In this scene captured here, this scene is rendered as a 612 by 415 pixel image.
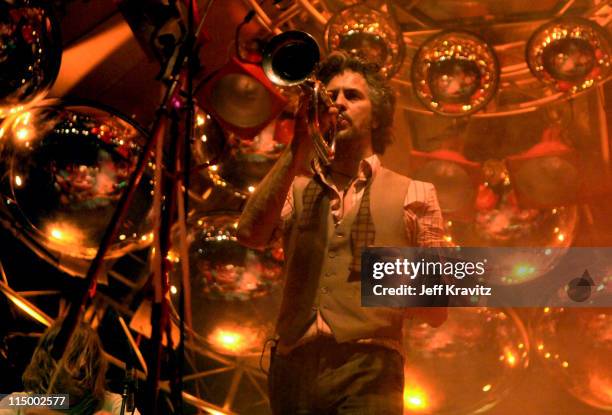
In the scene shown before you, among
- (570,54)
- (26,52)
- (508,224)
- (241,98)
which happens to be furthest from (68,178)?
(570,54)

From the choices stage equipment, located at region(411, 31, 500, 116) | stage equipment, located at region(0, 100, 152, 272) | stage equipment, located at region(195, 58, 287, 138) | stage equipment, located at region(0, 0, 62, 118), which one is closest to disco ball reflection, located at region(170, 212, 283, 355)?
stage equipment, located at region(0, 100, 152, 272)

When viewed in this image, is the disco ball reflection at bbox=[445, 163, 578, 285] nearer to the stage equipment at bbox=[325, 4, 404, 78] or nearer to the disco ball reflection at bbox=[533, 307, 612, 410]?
the disco ball reflection at bbox=[533, 307, 612, 410]

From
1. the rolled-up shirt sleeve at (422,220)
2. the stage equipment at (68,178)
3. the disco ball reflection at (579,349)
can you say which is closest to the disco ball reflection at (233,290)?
the stage equipment at (68,178)

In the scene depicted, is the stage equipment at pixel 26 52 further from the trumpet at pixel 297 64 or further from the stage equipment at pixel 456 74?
the stage equipment at pixel 456 74

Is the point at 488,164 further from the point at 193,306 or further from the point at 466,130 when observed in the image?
the point at 193,306

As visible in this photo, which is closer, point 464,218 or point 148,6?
point 148,6

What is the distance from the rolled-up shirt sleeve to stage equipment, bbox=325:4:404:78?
1222 mm

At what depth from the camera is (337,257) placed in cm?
194

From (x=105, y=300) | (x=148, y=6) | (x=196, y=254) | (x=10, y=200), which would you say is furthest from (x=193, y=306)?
(x=148, y=6)

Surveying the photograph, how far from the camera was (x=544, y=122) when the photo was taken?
360 cm

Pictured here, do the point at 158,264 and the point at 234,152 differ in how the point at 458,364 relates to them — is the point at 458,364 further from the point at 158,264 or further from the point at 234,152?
the point at 158,264

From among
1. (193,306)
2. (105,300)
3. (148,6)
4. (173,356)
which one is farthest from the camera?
(105,300)

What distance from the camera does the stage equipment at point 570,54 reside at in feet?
10.3

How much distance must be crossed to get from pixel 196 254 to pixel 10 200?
2.29 feet
